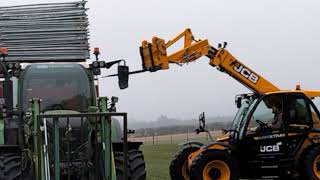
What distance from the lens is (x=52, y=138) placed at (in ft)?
30.4

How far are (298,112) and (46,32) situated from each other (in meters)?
5.62

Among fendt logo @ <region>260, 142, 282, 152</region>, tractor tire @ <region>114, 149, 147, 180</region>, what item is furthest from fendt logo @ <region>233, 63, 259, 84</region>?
tractor tire @ <region>114, 149, 147, 180</region>

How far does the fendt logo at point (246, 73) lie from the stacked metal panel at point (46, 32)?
3.56 m

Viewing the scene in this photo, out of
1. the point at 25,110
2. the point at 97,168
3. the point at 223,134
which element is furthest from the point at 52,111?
the point at 223,134

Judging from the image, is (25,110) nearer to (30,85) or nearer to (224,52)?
(30,85)

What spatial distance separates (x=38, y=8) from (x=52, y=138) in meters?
5.38

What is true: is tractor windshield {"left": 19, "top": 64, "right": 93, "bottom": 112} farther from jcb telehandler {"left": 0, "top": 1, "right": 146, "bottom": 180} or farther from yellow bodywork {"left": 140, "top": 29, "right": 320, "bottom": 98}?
yellow bodywork {"left": 140, "top": 29, "right": 320, "bottom": 98}

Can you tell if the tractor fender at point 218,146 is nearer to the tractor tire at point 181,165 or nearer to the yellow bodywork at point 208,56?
the tractor tire at point 181,165

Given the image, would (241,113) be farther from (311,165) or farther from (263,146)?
(311,165)

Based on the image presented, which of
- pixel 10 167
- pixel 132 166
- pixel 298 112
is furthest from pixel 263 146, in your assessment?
pixel 10 167

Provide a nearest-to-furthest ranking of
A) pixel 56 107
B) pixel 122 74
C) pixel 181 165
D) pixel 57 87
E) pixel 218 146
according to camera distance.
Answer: pixel 56 107
pixel 57 87
pixel 122 74
pixel 218 146
pixel 181 165

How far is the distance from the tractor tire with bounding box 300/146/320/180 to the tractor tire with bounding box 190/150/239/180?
1382 millimetres

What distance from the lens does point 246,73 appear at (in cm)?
1441

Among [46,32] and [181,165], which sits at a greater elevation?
[46,32]
